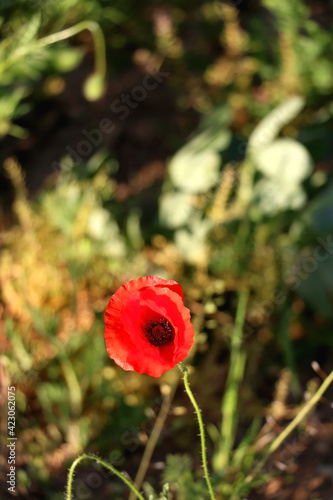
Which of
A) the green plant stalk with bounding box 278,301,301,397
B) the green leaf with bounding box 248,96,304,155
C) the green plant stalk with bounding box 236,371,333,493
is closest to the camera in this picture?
the green plant stalk with bounding box 236,371,333,493

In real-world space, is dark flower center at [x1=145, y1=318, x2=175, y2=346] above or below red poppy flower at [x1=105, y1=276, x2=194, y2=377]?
below

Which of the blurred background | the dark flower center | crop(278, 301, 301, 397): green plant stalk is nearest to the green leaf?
the blurred background

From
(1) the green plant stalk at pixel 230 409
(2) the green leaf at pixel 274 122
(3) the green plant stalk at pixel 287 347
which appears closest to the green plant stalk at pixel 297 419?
(1) the green plant stalk at pixel 230 409

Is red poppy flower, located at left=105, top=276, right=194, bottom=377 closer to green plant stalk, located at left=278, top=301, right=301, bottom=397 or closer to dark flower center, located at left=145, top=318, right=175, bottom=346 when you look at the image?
dark flower center, located at left=145, top=318, right=175, bottom=346

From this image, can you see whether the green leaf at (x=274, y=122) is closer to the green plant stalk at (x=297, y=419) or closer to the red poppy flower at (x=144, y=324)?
the green plant stalk at (x=297, y=419)

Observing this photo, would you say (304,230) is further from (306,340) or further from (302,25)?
(302,25)

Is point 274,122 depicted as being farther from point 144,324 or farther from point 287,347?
point 144,324
